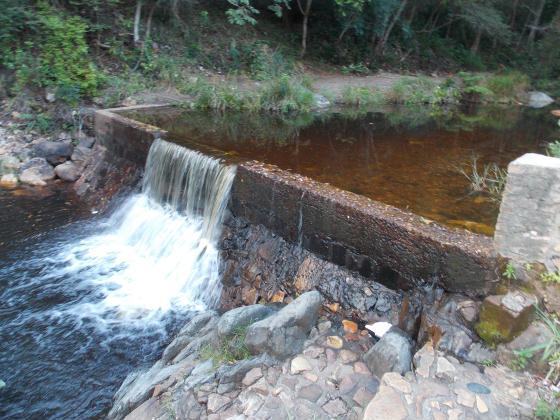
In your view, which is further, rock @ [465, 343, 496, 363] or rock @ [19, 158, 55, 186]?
rock @ [19, 158, 55, 186]

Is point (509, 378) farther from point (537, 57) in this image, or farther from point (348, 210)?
point (537, 57)

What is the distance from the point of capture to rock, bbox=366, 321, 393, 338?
3535mm

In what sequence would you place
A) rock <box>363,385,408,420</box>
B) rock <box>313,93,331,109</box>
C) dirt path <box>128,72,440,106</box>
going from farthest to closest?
rock <box>313,93,331,109</box> < dirt path <box>128,72,440,106</box> < rock <box>363,385,408,420</box>

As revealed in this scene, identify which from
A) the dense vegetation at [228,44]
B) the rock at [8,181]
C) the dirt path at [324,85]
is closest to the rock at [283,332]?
the rock at [8,181]

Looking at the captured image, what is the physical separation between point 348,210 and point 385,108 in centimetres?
780

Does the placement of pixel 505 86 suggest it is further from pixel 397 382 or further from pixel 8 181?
pixel 397 382

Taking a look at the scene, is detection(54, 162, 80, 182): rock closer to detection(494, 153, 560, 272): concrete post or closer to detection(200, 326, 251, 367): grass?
detection(200, 326, 251, 367): grass

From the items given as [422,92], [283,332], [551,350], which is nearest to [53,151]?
[283,332]

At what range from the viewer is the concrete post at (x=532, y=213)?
2848 millimetres

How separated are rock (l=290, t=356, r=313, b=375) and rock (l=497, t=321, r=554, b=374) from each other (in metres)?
1.25

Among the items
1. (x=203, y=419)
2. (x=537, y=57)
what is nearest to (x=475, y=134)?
(x=203, y=419)

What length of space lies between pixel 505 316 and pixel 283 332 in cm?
149

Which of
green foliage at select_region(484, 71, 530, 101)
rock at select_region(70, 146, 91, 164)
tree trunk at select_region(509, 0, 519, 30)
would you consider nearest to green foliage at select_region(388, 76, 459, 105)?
green foliage at select_region(484, 71, 530, 101)

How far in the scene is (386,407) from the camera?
99.5 inches
